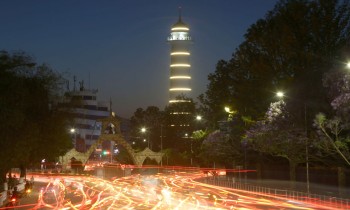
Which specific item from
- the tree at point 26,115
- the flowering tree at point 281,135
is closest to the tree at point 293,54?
the flowering tree at point 281,135

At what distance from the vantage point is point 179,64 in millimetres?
133625

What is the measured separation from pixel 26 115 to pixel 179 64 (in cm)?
8960

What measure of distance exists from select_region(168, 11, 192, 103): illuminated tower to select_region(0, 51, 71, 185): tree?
76.5m

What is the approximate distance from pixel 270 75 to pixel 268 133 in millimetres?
9560

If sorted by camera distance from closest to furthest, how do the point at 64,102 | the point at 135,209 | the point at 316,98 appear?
the point at 135,209 < the point at 316,98 < the point at 64,102

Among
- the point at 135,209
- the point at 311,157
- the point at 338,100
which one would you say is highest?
the point at 338,100

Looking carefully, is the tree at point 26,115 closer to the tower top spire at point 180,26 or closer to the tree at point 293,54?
the tree at point 293,54

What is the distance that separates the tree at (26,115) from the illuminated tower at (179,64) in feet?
251

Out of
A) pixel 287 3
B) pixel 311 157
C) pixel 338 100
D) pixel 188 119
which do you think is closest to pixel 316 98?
pixel 311 157

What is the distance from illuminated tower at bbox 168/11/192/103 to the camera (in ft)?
435

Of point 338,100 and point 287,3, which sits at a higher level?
point 287,3

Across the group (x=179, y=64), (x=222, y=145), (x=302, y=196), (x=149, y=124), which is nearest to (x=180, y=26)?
(x=179, y=64)

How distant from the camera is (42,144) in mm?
50594

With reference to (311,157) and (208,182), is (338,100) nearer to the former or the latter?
(311,157)
